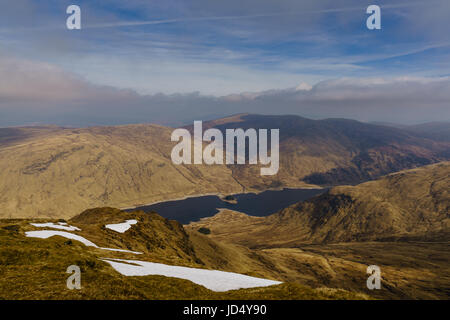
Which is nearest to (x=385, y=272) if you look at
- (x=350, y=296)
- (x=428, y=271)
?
(x=428, y=271)

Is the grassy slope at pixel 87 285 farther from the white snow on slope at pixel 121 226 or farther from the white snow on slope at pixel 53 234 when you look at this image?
the white snow on slope at pixel 121 226

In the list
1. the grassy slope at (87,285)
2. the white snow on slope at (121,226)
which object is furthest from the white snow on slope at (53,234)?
the grassy slope at (87,285)

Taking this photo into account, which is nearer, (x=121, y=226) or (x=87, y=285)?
(x=87, y=285)

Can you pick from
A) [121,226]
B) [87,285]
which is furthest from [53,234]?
[87,285]

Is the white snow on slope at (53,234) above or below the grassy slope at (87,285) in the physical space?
below

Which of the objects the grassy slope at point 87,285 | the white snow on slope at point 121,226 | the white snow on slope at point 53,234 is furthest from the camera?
the white snow on slope at point 121,226

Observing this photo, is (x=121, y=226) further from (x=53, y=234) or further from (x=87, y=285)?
(x=87, y=285)

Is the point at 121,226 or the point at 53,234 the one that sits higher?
the point at 53,234

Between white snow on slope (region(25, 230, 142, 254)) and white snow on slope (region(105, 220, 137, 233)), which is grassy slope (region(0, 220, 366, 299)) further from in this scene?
white snow on slope (region(105, 220, 137, 233))

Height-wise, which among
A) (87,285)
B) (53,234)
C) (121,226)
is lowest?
(121,226)

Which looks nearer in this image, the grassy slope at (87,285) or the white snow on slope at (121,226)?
the grassy slope at (87,285)

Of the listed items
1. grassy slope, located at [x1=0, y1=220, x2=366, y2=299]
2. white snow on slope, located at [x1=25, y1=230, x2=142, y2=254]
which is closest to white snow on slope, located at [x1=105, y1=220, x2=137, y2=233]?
white snow on slope, located at [x1=25, y1=230, x2=142, y2=254]
